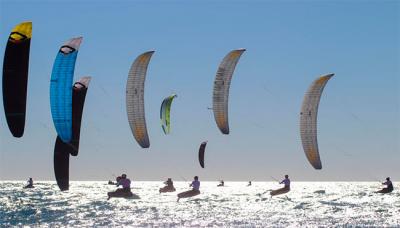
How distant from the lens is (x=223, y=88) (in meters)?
38.8

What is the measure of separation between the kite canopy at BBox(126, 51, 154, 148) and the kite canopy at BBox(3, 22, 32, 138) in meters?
11.9

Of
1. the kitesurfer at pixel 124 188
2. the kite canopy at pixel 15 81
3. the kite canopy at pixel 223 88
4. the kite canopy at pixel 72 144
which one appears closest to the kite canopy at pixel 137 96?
the kite canopy at pixel 223 88

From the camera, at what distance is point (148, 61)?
3722 cm

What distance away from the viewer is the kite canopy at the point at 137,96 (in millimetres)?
36656

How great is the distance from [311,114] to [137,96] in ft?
31.9

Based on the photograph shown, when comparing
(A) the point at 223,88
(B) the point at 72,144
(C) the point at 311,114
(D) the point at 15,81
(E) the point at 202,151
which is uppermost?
(A) the point at 223,88

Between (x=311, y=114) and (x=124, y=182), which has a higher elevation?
(x=311, y=114)

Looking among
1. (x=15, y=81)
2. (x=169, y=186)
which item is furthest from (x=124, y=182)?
(x=15, y=81)

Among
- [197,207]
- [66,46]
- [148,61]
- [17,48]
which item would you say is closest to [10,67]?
[17,48]

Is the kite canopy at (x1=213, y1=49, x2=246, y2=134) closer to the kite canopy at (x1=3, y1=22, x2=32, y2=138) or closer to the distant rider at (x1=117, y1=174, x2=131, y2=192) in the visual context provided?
the distant rider at (x1=117, y1=174, x2=131, y2=192)

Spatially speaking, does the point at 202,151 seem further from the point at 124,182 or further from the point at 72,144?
the point at 72,144

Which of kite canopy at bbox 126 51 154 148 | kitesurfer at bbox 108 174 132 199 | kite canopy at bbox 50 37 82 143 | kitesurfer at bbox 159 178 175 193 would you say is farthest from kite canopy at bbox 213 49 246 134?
kitesurfer at bbox 159 178 175 193

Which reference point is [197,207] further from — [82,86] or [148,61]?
[82,86]

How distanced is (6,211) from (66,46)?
24.7 m
